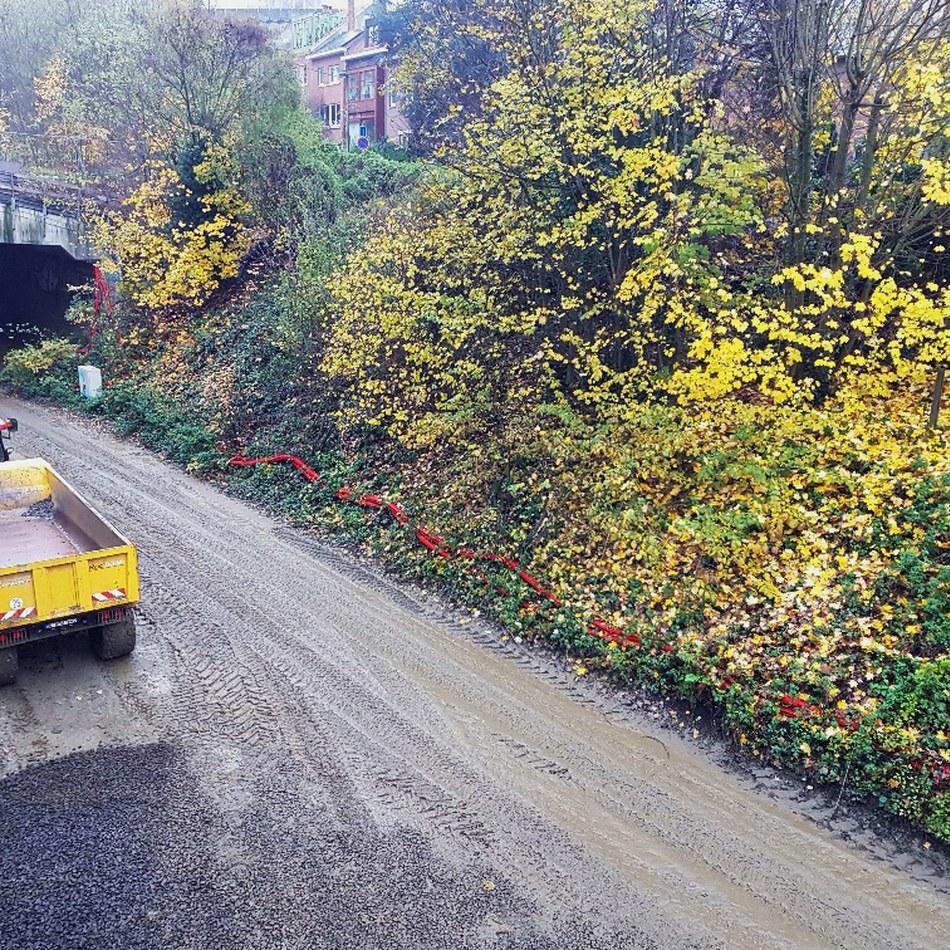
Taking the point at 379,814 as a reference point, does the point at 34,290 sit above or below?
above

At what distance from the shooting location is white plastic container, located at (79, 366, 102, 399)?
966 inches

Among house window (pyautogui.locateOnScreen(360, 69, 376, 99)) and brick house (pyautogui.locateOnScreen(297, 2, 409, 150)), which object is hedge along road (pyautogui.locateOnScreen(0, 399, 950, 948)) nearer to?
brick house (pyautogui.locateOnScreen(297, 2, 409, 150))

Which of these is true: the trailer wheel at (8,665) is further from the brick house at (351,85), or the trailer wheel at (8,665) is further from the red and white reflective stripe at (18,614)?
the brick house at (351,85)

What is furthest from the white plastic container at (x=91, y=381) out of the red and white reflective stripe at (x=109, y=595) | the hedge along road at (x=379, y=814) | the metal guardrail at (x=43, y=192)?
the red and white reflective stripe at (x=109, y=595)

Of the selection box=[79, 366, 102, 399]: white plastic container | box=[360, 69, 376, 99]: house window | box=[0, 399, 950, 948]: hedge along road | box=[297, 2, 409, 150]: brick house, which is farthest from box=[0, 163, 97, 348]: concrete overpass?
box=[0, 399, 950, 948]: hedge along road

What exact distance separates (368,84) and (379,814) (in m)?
47.6

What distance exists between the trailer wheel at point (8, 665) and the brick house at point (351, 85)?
126ft

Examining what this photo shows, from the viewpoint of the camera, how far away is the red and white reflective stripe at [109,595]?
9523 millimetres

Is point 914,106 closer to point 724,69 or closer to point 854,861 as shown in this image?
point 724,69

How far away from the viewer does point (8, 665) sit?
30.2ft

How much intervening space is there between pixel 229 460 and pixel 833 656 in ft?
45.8

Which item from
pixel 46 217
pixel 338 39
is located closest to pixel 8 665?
pixel 46 217

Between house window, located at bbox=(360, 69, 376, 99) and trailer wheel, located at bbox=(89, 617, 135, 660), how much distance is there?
43351 millimetres

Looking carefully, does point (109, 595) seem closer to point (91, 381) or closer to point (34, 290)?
point (91, 381)
